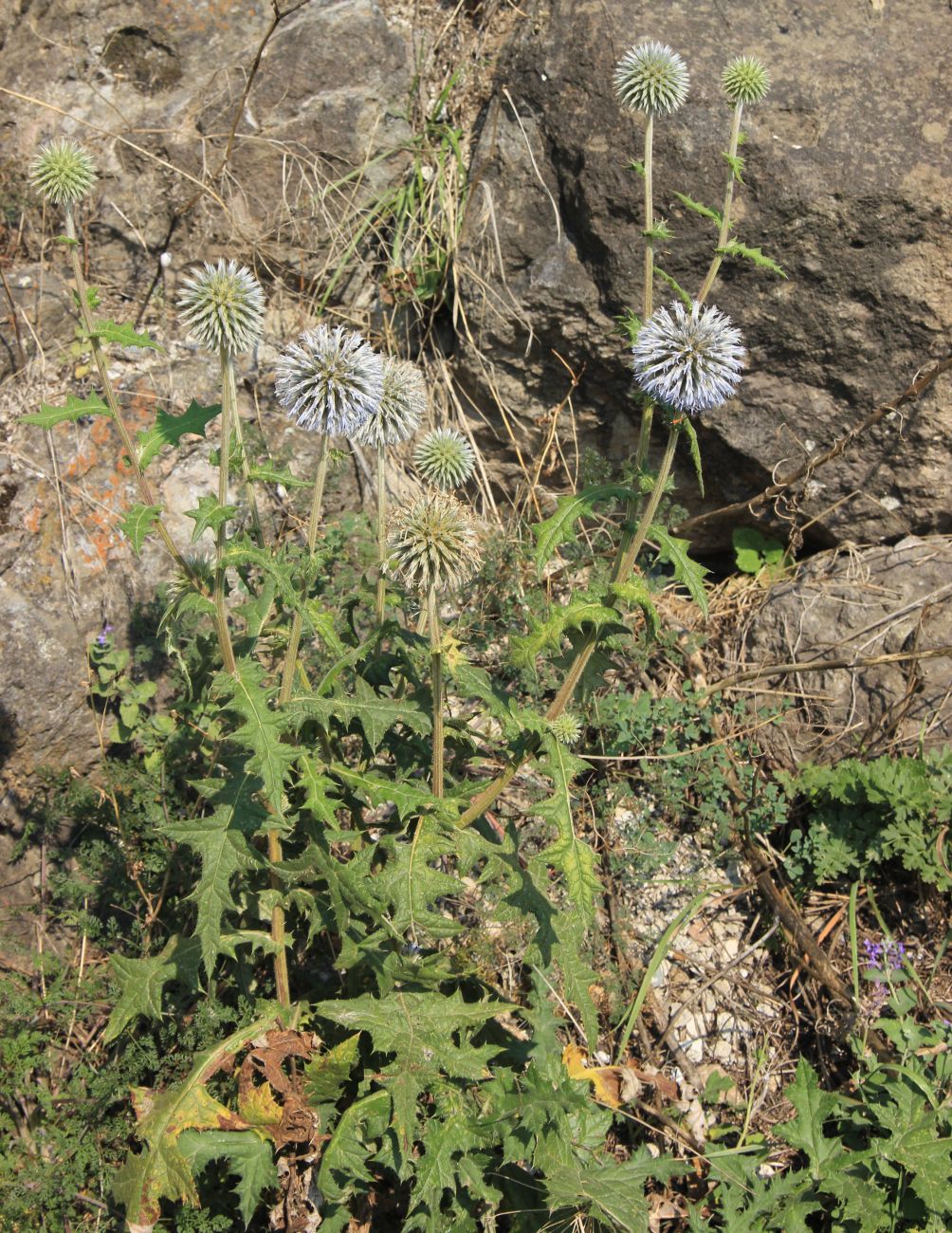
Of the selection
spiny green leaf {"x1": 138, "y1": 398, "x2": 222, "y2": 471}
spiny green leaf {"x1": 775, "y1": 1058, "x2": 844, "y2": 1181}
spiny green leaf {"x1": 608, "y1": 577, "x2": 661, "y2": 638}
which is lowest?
spiny green leaf {"x1": 775, "y1": 1058, "x2": 844, "y2": 1181}

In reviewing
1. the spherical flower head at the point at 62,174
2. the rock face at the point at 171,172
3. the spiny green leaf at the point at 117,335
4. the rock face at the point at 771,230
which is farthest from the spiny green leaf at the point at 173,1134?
the rock face at the point at 771,230

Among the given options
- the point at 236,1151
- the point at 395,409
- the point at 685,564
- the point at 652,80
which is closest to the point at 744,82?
the point at 652,80

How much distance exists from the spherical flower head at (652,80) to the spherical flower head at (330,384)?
149 centimetres

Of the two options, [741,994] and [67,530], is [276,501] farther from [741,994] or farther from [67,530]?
[741,994]

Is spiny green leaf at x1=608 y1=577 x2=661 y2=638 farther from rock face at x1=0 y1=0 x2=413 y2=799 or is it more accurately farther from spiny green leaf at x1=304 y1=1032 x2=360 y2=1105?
rock face at x1=0 y1=0 x2=413 y2=799

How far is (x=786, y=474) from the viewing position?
17.7ft

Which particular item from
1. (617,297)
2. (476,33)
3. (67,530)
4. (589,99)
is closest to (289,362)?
(67,530)

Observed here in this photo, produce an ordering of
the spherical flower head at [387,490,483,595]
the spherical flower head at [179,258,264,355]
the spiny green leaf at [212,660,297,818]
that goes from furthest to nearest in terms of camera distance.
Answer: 1. the spherical flower head at [179,258,264,355]
2. the spherical flower head at [387,490,483,595]
3. the spiny green leaf at [212,660,297,818]

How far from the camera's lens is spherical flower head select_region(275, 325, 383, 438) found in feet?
10.3

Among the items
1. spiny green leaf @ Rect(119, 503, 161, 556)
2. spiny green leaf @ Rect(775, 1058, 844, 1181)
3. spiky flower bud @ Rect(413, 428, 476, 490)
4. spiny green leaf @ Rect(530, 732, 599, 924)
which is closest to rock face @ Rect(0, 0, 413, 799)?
spiky flower bud @ Rect(413, 428, 476, 490)

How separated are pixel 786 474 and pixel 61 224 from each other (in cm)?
434

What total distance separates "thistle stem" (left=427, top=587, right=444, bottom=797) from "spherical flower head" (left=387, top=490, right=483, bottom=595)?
79 mm

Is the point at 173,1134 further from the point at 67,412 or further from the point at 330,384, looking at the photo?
the point at 330,384

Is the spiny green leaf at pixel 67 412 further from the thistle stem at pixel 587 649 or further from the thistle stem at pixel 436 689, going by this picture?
the thistle stem at pixel 587 649
